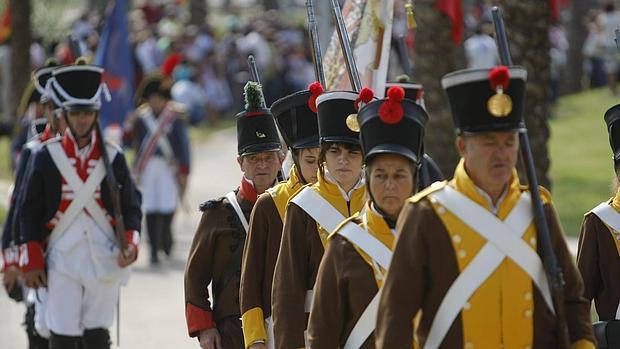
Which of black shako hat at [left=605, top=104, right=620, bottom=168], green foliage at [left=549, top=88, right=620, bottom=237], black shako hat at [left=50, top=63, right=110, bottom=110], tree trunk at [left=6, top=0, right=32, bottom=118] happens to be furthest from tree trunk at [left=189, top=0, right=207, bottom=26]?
black shako hat at [left=605, top=104, right=620, bottom=168]

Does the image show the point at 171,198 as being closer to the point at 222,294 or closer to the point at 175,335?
the point at 175,335

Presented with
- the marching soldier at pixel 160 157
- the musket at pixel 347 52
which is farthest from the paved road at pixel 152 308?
the musket at pixel 347 52

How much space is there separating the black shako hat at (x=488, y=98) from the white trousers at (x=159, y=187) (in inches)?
463

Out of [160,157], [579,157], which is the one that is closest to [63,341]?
[160,157]

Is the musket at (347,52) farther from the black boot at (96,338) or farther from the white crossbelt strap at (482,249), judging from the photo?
the black boot at (96,338)

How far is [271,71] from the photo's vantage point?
3338cm

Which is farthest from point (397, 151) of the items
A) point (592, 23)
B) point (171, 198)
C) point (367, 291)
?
point (592, 23)

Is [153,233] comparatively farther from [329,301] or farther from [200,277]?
[329,301]

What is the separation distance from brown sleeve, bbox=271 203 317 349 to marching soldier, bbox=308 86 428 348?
1.72 ft

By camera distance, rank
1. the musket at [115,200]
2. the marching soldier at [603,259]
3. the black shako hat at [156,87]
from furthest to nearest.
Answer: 1. the black shako hat at [156,87]
2. the musket at [115,200]
3. the marching soldier at [603,259]

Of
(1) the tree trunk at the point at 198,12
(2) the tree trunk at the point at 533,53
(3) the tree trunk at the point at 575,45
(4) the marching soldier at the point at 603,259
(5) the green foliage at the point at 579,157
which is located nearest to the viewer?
(4) the marching soldier at the point at 603,259

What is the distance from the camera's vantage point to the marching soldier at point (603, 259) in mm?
7594

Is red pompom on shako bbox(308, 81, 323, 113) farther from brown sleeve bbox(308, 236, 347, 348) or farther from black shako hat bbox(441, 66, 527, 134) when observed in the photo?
→ black shako hat bbox(441, 66, 527, 134)

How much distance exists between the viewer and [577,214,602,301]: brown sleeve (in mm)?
7633
